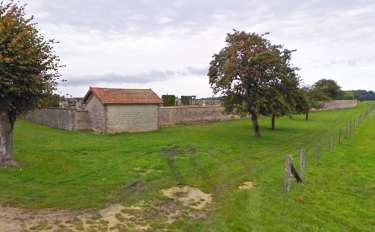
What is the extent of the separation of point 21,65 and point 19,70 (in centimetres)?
21

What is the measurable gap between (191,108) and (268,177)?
79.9ft

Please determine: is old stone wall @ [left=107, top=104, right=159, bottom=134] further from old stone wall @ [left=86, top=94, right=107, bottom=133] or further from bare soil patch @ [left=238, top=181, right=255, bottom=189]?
bare soil patch @ [left=238, top=181, right=255, bottom=189]

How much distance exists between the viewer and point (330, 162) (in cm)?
1554

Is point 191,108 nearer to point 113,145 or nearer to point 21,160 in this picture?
point 113,145

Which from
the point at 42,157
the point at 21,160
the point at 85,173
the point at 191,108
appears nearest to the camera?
the point at 85,173

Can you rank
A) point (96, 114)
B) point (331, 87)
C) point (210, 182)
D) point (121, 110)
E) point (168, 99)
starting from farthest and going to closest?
point (331, 87) → point (168, 99) → point (96, 114) → point (121, 110) → point (210, 182)

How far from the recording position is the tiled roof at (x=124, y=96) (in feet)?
85.6

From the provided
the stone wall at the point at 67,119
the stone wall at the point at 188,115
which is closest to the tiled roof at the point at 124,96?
the stone wall at the point at 67,119

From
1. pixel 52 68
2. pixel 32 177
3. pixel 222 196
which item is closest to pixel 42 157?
pixel 32 177

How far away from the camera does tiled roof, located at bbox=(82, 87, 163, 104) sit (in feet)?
85.6

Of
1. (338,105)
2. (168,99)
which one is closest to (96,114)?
(168,99)

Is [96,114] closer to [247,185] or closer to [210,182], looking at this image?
[210,182]

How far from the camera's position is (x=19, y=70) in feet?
37.7

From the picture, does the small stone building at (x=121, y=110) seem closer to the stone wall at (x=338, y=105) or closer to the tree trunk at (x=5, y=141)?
the tree trunk at (x=5, y=141)
